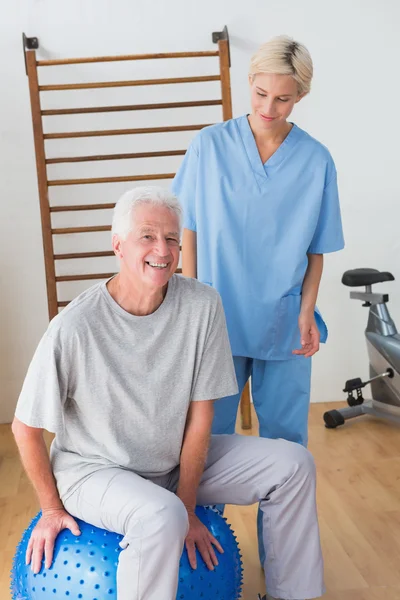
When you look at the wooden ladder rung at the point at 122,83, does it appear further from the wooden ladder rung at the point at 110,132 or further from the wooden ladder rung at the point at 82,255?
the wooden ladder rung at the point at 82,255

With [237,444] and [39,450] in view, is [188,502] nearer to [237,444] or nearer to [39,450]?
[237,444]

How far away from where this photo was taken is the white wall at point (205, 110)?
3570 millimetres

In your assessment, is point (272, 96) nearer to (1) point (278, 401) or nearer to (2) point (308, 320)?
(2) point (308, 320)

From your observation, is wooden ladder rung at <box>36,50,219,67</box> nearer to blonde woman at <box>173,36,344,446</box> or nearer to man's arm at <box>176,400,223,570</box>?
blonde woman at <box>173,36,344,446</box>

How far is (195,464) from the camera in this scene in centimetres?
179

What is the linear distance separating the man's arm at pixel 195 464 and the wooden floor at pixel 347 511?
518mm

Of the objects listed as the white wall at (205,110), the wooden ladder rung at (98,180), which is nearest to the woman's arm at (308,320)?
the wooden ladder rung at (98,180)

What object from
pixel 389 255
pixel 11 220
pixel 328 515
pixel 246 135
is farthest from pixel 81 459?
pixel 389 255

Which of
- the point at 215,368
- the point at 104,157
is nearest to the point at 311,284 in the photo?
the point at 215,368

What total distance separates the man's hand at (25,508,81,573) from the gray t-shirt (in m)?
0.05

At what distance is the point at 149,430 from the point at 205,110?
2.28 meters

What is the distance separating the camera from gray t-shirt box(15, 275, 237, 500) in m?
1.69

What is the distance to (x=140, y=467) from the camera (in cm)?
177

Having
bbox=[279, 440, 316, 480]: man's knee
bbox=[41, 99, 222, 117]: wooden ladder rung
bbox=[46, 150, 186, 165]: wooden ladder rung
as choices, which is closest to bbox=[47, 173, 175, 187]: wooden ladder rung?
bbox=[46, 150, 186, 165]: wooden ladder rung
